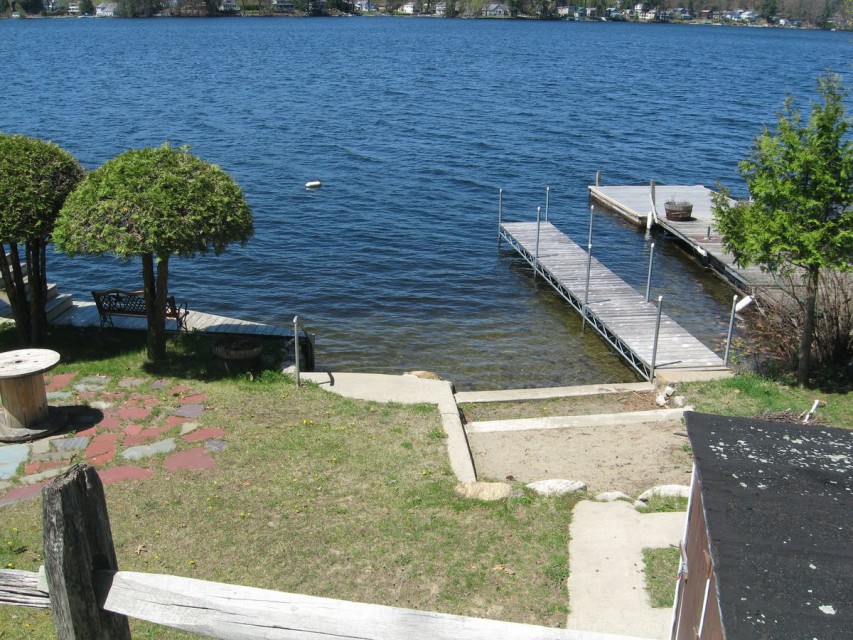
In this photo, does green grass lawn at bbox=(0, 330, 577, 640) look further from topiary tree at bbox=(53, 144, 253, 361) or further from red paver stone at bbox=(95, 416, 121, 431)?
topiary tree at bbox=(53, 144, 253, 361)

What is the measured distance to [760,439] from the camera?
4527 millimetres

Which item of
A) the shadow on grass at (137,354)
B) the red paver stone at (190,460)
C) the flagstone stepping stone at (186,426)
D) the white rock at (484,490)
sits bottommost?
the shadow on grass at (137,354)

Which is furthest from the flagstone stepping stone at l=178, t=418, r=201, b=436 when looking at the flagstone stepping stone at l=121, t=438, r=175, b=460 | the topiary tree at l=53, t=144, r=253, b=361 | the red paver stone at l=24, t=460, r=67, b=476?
the topiary tree at l=53, t=144, r=253, b=361

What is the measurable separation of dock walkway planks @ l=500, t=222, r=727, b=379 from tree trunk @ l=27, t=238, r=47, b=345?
11600 millimetres

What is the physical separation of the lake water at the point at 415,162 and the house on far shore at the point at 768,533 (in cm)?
1234

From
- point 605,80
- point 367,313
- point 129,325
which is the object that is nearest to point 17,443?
point 129,325

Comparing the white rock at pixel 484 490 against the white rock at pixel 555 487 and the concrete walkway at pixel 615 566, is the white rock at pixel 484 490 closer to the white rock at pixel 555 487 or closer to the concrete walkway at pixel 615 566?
the white rock at pixel 555 487

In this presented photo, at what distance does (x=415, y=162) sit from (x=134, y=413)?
28.5 meters

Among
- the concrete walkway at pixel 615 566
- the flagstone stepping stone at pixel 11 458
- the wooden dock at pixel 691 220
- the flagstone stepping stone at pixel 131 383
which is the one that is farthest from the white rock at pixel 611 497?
the wooden dock at pixel 691 220

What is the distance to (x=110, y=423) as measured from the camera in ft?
38.2

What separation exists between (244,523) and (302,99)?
51938 mm

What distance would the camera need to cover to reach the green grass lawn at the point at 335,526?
780 centimetres

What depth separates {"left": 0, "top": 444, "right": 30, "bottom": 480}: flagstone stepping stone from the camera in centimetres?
1022

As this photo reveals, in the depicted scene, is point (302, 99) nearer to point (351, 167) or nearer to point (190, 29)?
point (351, 167)
